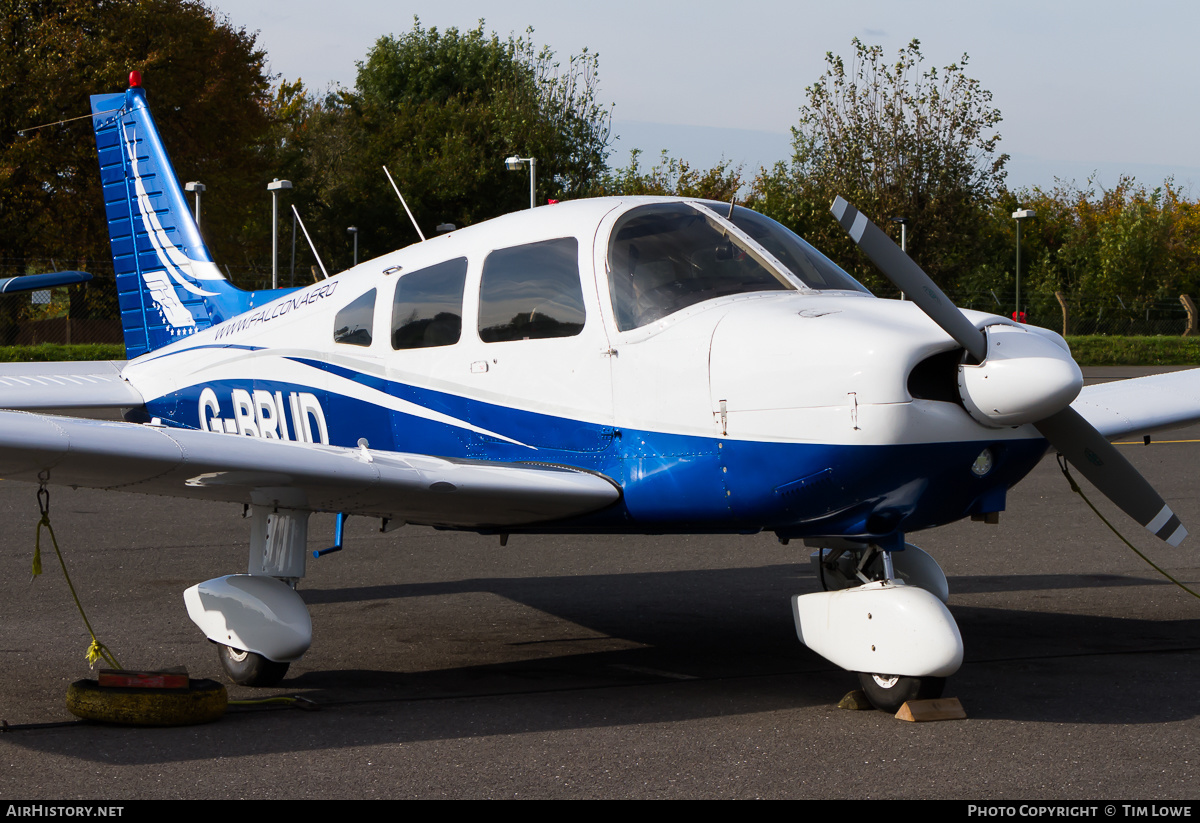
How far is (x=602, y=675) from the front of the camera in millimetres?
5848

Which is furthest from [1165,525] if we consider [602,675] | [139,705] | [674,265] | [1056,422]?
[139,705]

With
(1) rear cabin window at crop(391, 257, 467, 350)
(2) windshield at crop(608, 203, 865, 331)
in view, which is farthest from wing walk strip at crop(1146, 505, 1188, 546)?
(1) rear cabin window at crop(391, 257, 467, 350)

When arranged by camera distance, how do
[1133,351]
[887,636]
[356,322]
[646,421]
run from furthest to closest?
1. [1133,351]
2. [356,322]
3. [646,421]
4. [887,636]

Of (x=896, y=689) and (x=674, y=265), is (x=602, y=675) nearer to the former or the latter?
(x=896, y=689)

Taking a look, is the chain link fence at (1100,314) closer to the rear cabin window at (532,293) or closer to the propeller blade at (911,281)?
the rear cabin window at (532,293)

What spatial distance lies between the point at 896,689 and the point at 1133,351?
1641 inches

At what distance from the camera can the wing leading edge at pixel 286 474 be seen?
15.3ft

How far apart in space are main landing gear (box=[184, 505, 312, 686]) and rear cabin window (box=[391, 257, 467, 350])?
1047mm

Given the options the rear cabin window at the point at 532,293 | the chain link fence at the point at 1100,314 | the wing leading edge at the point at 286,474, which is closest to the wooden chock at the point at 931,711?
the wing leading edge at the point at 286,474

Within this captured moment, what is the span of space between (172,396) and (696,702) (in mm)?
4422

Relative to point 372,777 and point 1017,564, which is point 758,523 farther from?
point 1017,564

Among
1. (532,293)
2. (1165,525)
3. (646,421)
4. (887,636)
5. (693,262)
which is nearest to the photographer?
(887,636)

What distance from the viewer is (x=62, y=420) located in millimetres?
4711

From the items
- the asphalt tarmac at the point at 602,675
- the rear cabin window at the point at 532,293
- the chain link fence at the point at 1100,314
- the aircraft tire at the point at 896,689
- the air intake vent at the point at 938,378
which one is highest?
the rear cabin window at the point at 532,293
